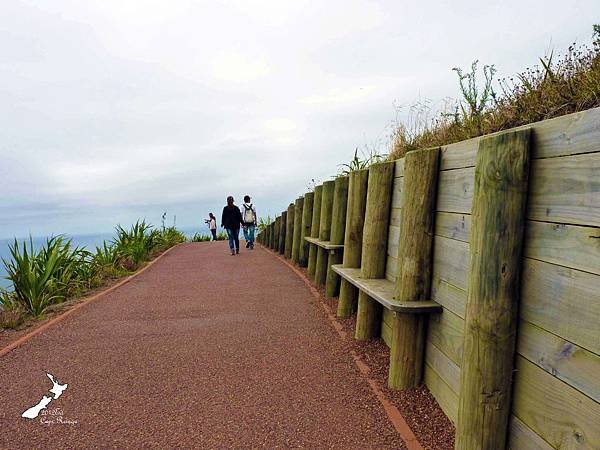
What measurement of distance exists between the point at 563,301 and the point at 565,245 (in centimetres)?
23

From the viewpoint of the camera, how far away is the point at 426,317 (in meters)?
3.39

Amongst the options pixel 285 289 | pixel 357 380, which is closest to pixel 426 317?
pixel 357 380

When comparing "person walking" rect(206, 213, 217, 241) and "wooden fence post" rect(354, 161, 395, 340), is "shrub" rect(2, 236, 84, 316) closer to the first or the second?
"wooden fence post" rect(354, 161, 395, 340)

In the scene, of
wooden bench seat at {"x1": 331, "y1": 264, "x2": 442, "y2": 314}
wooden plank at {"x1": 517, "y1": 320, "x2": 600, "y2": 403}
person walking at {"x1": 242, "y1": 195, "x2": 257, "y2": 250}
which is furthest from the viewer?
person walking at {"x1": 242, "y1": 195, "x2": 257, "y2": 250}

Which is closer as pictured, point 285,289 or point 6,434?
point 6,434

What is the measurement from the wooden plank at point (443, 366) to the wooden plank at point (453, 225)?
81 cm

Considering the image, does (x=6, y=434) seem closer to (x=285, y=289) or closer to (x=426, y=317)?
(x=426, y=317)

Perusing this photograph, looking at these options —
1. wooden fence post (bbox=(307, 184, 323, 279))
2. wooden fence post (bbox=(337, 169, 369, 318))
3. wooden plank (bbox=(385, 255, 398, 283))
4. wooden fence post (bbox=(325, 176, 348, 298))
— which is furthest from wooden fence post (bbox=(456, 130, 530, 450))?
wooden fence post (bbox=(307, 184, 323, 279))

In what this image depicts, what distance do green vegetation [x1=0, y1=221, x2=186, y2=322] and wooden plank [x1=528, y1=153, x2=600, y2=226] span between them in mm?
6170

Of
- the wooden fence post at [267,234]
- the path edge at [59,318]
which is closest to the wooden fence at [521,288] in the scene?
the path edge at [59,318]

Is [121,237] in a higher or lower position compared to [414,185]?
lower

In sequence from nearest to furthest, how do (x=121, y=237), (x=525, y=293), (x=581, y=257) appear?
(x=581, y=257) → (x=525, y=293) → (x=121, y=237)

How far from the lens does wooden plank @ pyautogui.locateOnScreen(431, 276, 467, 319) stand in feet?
9.11

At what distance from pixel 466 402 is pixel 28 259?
7.28 metres
